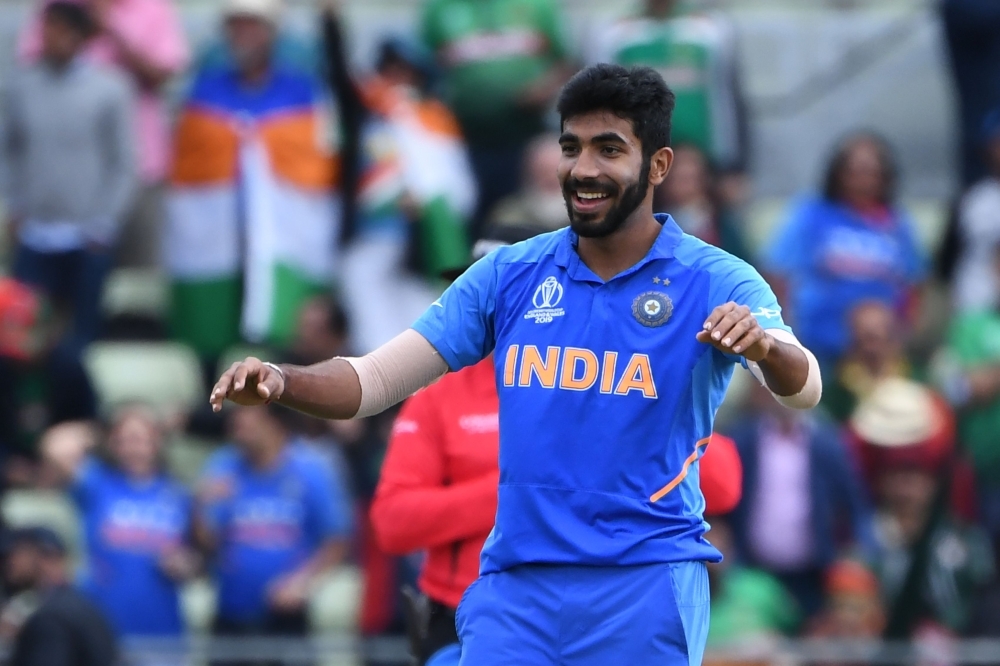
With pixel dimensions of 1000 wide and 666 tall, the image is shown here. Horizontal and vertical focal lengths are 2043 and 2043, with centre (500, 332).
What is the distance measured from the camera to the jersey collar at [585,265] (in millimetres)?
Result: 4926

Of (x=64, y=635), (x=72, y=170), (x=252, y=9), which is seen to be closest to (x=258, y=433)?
(x=64, y=635)

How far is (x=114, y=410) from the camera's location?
10148 mm

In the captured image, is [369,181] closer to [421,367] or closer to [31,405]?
[31,405]

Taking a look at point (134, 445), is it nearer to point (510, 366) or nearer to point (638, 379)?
point (510, 366)

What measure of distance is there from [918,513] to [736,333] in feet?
18.4

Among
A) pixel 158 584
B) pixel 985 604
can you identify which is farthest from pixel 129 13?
pixel 985 604

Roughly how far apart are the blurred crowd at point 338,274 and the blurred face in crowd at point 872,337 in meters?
0.01

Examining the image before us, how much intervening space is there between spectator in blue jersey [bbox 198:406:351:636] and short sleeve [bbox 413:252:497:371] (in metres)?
4.56

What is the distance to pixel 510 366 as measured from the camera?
16.2ft

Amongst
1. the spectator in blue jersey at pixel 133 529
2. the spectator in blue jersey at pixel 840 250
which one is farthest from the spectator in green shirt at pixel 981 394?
the spectator in blue jersey at pixel 133 529

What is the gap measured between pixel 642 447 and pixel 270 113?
6.81 metres

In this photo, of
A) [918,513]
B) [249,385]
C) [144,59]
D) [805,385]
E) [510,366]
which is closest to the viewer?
[249,385]

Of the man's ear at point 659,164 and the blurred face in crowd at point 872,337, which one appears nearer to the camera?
→ the man's ear at point 659,164

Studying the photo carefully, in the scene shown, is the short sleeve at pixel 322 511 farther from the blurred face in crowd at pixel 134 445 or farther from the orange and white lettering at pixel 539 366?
the orange and white lettering at pixel 539 366
